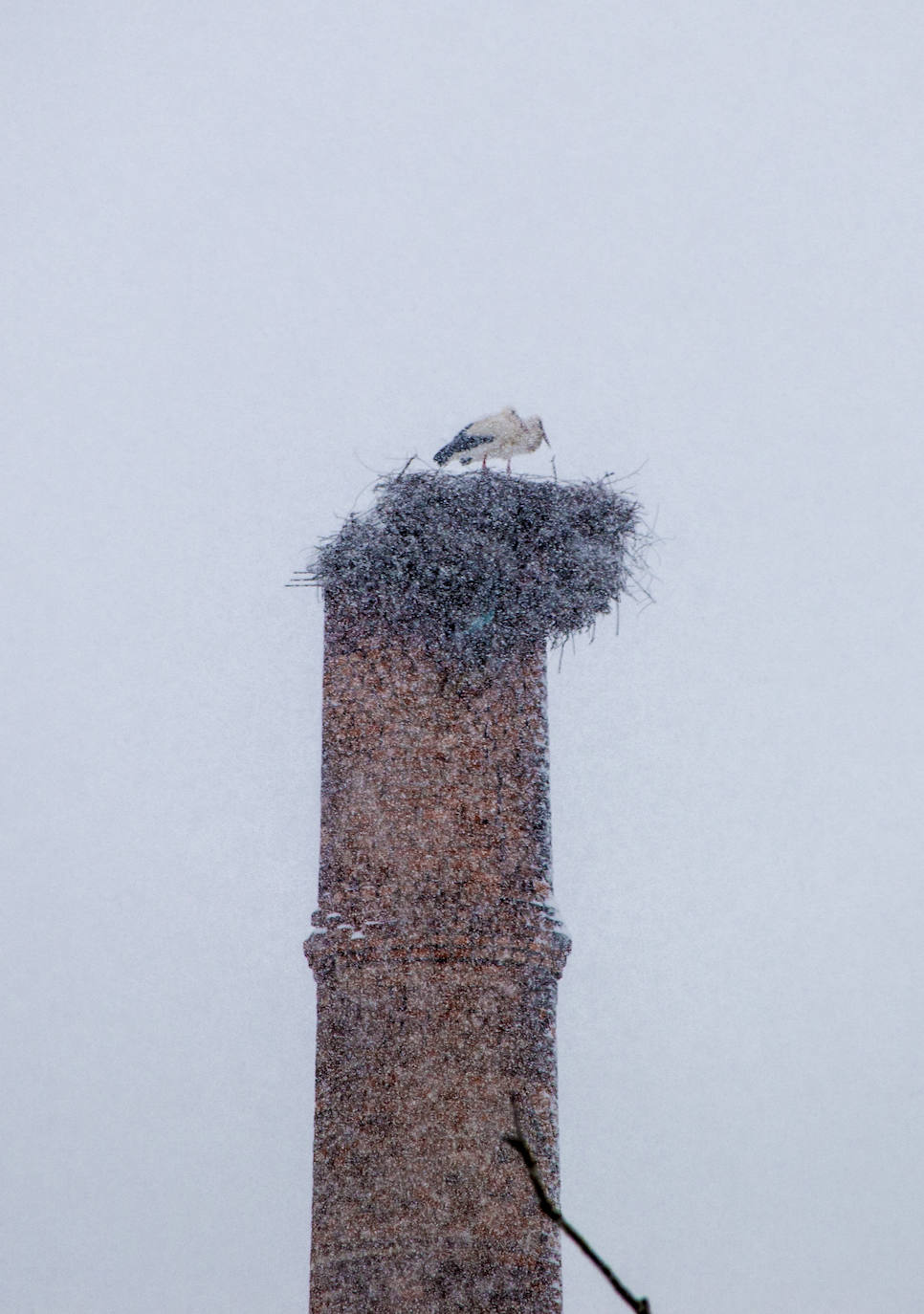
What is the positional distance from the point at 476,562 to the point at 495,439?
214 cm

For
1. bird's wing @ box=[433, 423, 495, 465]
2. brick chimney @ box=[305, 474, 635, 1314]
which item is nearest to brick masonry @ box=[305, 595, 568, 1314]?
brick chimney @ box=[305, 474, 635, 1314]

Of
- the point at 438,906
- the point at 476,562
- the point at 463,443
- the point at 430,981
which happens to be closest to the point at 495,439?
the point at 463,443

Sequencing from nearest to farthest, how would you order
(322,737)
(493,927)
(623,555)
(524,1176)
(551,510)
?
1. (524,1176)
2. (493,927)
3. (322,737)
4. (551,510)
5. (623,555)

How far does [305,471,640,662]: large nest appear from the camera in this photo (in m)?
6.99

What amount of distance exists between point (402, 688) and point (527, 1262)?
241cm

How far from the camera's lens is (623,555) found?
311 inches

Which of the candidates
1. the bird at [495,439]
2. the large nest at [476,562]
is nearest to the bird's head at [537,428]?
the bird at [495,439]

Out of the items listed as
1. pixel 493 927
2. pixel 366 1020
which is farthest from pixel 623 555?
pixel 366 1020

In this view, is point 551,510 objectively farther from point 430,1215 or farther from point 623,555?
point 430,1215

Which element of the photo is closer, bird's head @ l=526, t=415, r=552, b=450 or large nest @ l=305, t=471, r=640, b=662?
large nest @ l=305, t=471, r=640, b=662

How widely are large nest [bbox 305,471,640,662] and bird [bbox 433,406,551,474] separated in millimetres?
1362

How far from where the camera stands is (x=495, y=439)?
9.10 metres

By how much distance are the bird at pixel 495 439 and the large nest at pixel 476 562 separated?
1.36 metres

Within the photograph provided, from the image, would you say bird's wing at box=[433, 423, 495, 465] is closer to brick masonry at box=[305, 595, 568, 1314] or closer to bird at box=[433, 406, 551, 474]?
bird at box=[433, 406, 551, 474]
